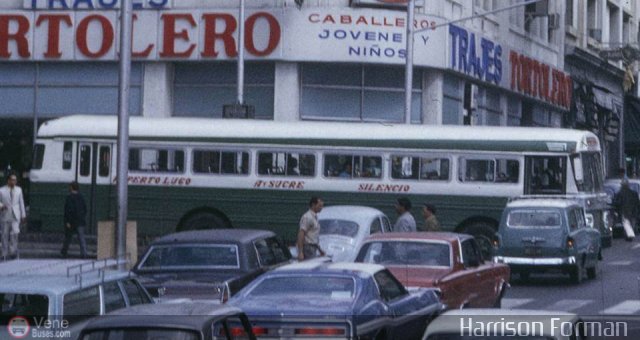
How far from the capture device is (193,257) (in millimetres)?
18578

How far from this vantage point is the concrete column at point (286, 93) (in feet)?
135

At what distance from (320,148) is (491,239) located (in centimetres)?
433

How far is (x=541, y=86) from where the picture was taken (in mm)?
55938

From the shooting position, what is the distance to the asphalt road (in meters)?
23.7

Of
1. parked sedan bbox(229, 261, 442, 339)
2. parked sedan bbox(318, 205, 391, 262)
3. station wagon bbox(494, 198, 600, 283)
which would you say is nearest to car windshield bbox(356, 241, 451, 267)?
parked sedan bbox(229, 261, 442, 339)

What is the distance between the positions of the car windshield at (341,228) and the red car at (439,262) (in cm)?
549

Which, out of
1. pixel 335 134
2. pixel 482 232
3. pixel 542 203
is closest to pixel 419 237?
Answer: pixel 542 203

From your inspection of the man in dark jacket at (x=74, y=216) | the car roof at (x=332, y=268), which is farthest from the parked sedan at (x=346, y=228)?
the car roof at (x=332, y=268)

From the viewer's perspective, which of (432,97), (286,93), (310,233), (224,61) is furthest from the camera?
(432,97)

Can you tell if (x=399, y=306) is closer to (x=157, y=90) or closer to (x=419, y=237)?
(x=419, y=237)

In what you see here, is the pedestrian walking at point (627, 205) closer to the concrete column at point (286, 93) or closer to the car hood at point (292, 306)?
the concrete column at point (286, 93)

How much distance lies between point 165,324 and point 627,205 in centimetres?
3371

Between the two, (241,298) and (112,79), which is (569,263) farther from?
(112,79)

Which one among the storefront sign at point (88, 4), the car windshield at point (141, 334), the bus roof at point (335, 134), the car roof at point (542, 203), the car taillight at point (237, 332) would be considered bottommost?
the car taillight at point (237, 332)
